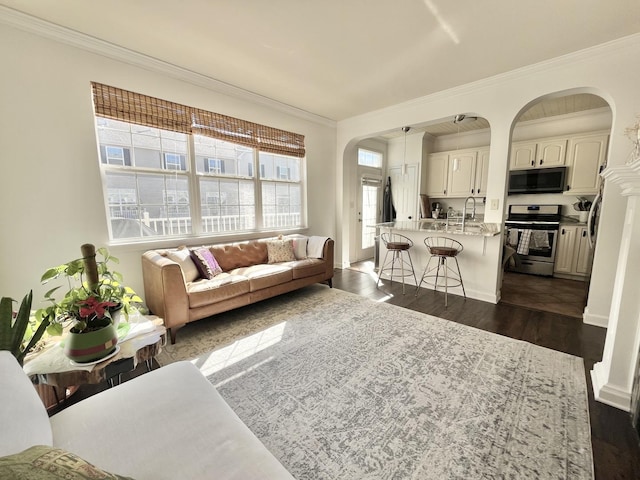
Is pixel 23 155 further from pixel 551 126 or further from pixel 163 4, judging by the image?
pixel 551 126

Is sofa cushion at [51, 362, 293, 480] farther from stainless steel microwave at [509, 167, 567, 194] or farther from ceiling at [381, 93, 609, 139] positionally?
stainless steel microwave at [509, 167, 567, 194]

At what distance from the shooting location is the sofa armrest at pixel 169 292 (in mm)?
2361

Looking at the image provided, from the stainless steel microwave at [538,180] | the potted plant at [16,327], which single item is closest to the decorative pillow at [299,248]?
the potted plant at [16,327]

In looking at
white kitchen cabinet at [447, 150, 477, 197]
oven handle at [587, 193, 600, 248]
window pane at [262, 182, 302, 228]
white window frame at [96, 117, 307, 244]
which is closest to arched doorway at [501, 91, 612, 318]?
white kitchen cabinet at [447, 150, 477, 197]

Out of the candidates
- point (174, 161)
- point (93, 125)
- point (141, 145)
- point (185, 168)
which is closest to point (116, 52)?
point (93, 125)

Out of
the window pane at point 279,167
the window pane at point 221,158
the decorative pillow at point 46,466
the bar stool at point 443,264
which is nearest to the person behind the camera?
the decorative pillow at point 46,466

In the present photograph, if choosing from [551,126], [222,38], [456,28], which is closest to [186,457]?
[222,38]

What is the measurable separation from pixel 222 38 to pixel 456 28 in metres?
2.05

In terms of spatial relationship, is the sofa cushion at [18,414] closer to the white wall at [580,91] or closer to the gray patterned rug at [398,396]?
the gray patterned rug at [398,396]

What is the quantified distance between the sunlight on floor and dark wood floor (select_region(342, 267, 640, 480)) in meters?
1.55

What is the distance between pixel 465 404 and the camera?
1661 millimetres

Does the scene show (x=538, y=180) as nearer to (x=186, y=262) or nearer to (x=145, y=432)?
(x=186, y=262)

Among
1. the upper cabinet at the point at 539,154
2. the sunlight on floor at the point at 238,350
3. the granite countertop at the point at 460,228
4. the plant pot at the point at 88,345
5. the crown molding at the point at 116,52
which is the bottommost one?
the sunlight on floor at the point at 238,350

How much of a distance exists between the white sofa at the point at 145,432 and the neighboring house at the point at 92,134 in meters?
1.95
